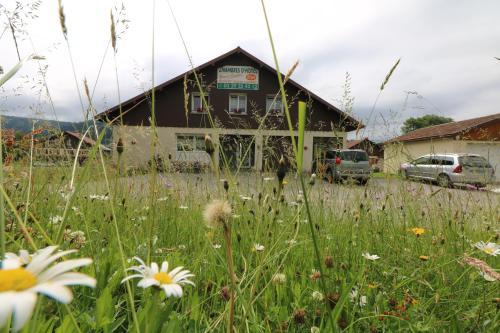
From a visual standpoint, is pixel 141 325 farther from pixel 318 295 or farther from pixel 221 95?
pixel 221 95

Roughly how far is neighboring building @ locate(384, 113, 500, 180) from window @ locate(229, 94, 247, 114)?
9.14 metres

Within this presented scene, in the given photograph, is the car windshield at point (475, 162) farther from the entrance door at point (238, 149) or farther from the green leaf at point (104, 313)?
the green leaf at point (104, 313)

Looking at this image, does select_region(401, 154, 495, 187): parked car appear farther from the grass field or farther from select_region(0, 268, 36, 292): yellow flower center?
select_region(0, 268, 36, 292): yellow flower center

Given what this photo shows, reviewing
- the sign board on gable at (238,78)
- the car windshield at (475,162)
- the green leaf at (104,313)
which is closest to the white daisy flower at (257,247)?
the green leaf at (104,313)

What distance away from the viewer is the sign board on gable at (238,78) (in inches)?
771

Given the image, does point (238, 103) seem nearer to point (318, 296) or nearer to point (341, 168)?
point (341, 168)

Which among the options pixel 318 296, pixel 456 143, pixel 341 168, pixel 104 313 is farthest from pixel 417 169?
pixel 456 143

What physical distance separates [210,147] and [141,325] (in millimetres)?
450

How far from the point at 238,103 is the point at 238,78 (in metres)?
1.41

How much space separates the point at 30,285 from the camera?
0.92ft

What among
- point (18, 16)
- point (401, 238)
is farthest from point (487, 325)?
point (18, 16)

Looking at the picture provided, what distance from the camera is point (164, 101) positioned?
772 inches

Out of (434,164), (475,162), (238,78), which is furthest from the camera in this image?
(238,78)

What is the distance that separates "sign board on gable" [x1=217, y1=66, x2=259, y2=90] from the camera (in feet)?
64.3
